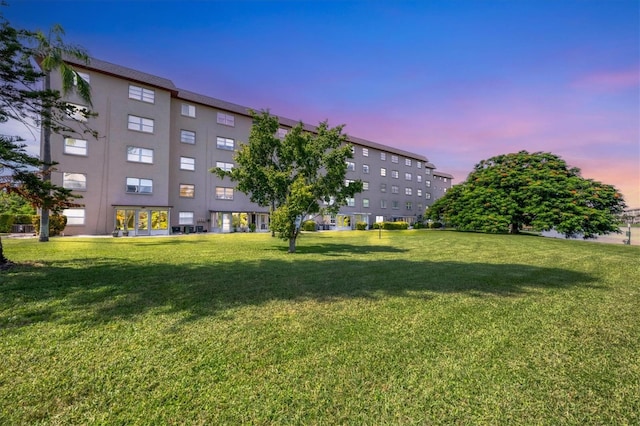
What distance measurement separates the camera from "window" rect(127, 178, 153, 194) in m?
28.6

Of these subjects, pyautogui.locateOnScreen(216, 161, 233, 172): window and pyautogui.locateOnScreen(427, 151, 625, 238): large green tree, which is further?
pyautogui.locateOnScreen(216, 161, 233, 172): window

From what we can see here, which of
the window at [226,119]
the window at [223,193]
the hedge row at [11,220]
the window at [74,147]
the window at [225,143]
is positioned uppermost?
the window at [226,119]

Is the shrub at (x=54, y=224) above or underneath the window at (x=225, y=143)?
underneath

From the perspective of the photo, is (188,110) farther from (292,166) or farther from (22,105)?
(22,105)

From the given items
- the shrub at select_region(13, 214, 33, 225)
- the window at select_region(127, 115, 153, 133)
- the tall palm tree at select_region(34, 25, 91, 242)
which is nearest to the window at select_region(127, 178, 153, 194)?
the window at select_region(127, 115, 153, 133)

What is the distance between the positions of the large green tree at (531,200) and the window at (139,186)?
3781 cm

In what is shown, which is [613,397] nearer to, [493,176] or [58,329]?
[58,329]

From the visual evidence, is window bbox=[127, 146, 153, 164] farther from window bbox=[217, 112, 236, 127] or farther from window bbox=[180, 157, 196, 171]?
window bbox=[217, 112, 236, 127]

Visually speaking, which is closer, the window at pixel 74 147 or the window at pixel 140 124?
the window at pixel 74 147

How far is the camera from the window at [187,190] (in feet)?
108

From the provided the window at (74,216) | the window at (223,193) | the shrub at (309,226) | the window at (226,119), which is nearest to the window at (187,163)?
the window at (223,193)

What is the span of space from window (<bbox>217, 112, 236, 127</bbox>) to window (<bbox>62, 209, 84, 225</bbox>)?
17.9 metres

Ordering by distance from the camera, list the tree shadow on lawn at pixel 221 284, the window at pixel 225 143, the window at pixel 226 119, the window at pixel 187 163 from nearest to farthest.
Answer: the tree shadow on lawn at pixel 221 284 < the window at pixel 187 163 < the window at pixel 225 143 < the window at pixel 226 119

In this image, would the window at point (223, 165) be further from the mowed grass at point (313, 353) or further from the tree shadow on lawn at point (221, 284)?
the mowed grass at point (313, 353)
